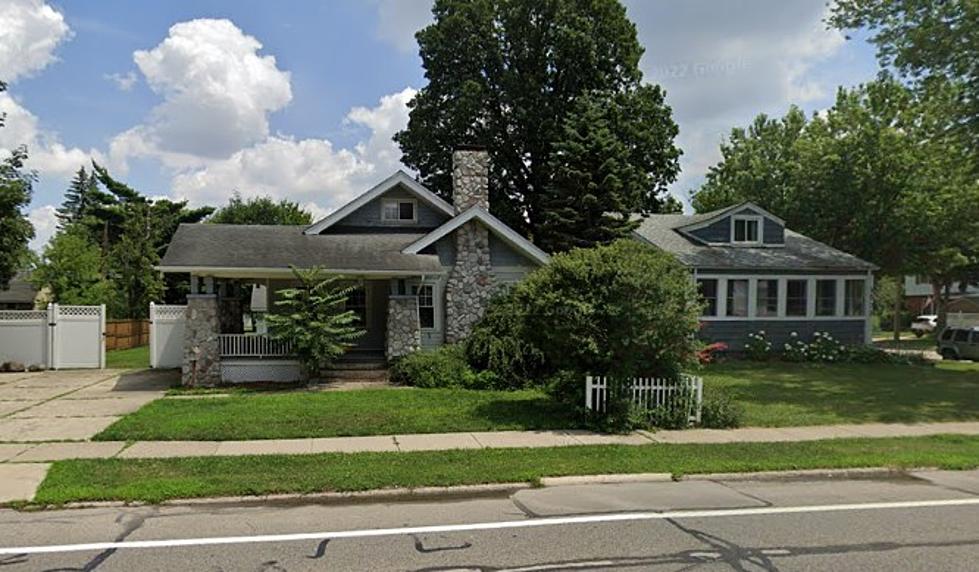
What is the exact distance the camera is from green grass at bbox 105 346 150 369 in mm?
21811

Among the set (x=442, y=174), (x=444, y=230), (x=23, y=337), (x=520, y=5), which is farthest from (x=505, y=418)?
(x=520, y=5)

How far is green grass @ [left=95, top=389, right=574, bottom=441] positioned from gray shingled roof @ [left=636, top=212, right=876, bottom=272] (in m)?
13.3

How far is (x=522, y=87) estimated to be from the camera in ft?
111

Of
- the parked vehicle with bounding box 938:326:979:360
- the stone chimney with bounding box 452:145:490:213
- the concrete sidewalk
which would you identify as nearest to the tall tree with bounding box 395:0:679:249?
the stone chimney with bounding box 452:145:490:213

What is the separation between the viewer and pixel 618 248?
40.1 feet

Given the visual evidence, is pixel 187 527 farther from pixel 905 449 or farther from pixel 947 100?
pixel 947 100

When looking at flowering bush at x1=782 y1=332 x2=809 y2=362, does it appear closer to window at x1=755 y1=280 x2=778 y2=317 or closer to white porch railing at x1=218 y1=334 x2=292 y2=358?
window at x1=755 y1=280 x2=778 y2=317

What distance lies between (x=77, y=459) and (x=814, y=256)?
86.8 feet

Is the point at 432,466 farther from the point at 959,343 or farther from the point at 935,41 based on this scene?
the point at 959,343

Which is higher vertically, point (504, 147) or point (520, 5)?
point (520, 5)

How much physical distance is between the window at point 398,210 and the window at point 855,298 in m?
17.8

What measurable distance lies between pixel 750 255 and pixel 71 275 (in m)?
29.8

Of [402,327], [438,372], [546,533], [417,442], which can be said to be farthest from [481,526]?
[402,327]

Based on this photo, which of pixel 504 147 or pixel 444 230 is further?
pixel 504 147
